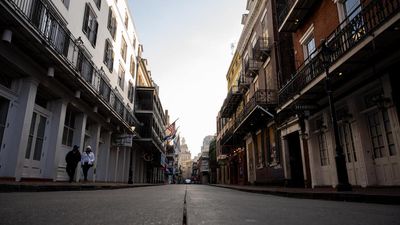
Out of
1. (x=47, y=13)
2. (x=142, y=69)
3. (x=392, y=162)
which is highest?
(x=142, y=69)

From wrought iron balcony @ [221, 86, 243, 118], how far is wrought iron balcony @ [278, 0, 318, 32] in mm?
12368

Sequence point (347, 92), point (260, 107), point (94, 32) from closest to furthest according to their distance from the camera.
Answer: point (347, 92) → point (94, 32) → point (260, 107)

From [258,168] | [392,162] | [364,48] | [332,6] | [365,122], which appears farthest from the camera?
[258,168]

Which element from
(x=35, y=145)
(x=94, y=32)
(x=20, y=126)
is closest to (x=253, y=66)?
(x=94, y=32)

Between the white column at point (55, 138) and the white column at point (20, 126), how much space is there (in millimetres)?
2287

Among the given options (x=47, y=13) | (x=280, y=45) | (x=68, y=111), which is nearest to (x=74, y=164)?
(x=68, y=111)

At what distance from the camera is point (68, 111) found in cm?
1402

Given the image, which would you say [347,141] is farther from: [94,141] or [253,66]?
[94,141]

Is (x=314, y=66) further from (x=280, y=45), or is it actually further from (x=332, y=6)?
(x=280, y=45)

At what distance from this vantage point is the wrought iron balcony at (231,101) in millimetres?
27481

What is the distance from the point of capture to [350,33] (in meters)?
8.94

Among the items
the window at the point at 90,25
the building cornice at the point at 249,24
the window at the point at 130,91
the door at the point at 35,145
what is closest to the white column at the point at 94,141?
the window at the point at 90,25

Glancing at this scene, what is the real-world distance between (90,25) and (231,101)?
16.8 meters

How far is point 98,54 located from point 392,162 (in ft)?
51.8
